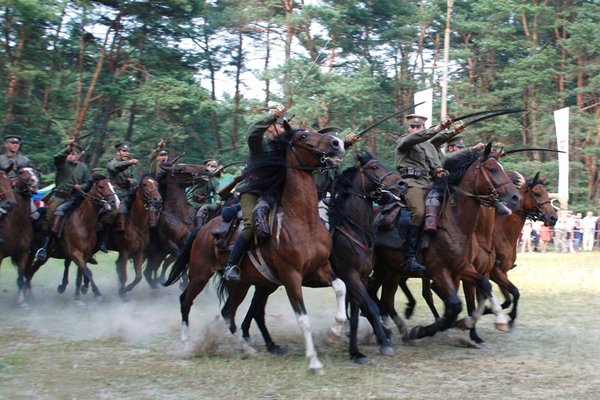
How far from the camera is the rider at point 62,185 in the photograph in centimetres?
1504

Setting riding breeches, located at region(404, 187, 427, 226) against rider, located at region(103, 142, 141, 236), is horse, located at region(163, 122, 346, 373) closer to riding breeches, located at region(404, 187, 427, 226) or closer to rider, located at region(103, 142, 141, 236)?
riding breeches, located at region(404, 187, 427, 226)

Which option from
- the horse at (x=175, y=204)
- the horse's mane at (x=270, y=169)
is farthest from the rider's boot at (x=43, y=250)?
the horse's mane at (x=270, y=169)

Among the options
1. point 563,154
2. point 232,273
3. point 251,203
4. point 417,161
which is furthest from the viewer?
point 563,154

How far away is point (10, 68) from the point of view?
2911 centimetres

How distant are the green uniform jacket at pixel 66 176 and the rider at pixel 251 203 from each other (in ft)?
21.6

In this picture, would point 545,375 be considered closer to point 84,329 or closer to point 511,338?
point 511,338

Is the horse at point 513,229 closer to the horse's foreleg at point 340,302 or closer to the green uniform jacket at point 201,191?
the horse's foreleg at point 340,302

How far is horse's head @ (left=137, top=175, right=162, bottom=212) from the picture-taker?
15.3m

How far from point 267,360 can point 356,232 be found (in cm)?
207

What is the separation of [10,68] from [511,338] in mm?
24007

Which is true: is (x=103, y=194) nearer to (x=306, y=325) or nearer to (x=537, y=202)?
(x=306, y=325)

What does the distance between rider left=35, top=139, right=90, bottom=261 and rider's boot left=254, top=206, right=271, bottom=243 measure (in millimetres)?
6844

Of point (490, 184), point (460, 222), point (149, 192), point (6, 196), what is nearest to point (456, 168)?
point (490, 184)

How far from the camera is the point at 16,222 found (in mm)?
14656
